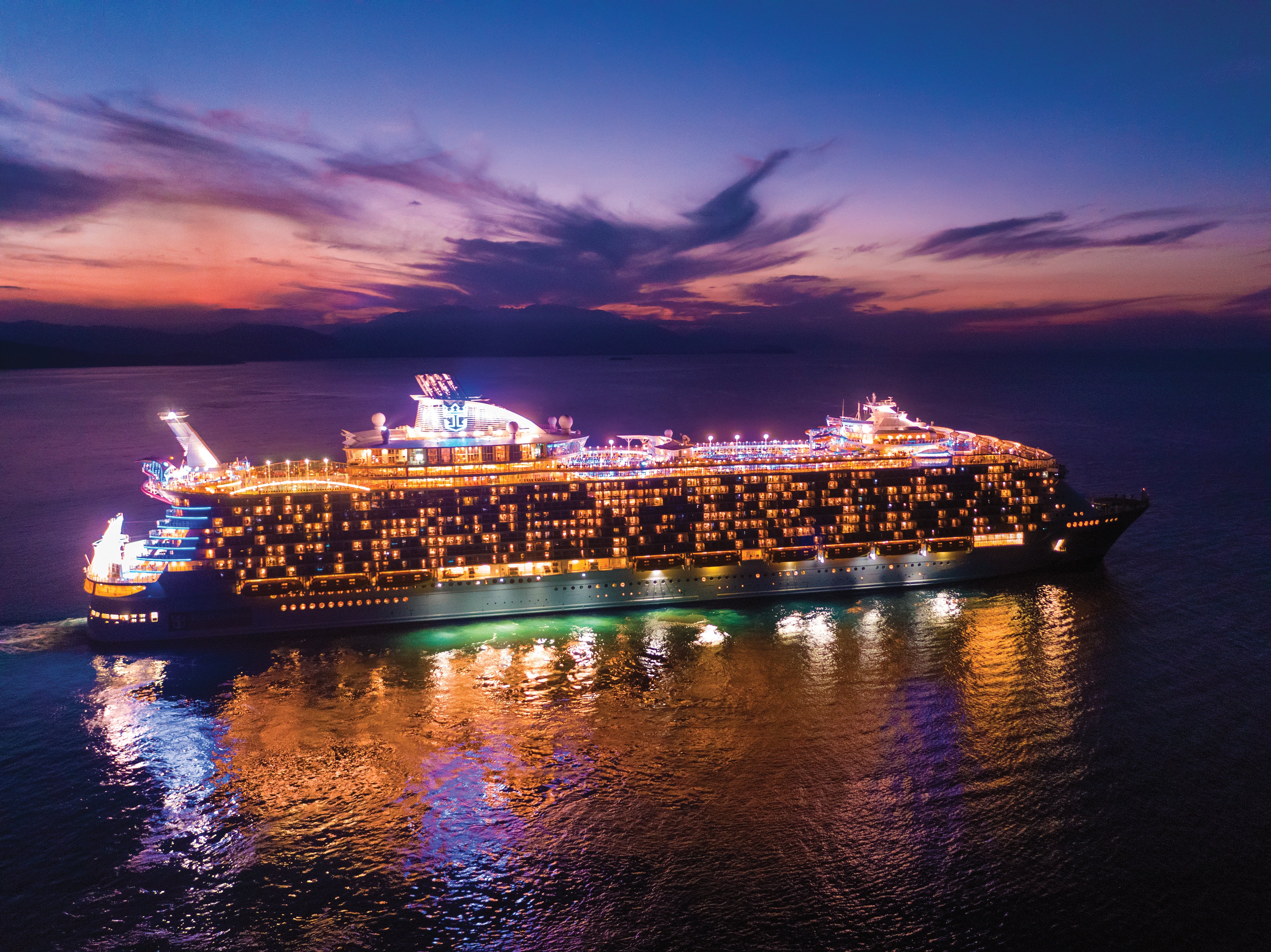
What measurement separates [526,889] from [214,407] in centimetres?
15644

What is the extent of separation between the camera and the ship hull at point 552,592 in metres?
38.7

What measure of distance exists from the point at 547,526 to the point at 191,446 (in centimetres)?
2035

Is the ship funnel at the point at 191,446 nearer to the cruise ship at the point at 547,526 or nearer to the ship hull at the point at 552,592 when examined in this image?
the cruise ship at the point at 547,526

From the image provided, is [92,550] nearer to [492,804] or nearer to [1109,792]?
[492,804]

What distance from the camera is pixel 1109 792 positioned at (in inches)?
1031

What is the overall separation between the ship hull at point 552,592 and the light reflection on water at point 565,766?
1.78 m

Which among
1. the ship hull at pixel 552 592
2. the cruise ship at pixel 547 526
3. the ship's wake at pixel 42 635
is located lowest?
the ship's wake at pixel 42 635

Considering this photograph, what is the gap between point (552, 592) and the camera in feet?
140

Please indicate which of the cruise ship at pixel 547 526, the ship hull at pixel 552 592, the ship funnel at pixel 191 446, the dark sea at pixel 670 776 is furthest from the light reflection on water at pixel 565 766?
the ship funnel at pixel 191 446

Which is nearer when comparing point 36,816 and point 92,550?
point 36,816

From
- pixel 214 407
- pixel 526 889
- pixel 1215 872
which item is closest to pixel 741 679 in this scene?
pixel 526 889

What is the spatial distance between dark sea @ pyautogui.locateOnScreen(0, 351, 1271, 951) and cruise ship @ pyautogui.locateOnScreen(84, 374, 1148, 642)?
5.50ft

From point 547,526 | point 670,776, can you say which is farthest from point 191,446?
point 670,776

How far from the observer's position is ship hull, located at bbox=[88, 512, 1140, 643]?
3866 centimetres
